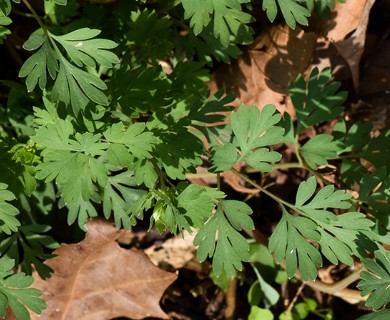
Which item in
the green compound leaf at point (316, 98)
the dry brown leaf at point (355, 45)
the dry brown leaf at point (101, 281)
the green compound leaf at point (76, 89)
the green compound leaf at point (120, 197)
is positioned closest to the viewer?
the green compound leaf at point (76, 89)

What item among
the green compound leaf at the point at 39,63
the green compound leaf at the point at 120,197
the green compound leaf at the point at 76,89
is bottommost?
the green compound leaf at the point at 120,197

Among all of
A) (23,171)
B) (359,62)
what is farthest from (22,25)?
(359,62)

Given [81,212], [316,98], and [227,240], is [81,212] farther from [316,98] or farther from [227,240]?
[316,98]

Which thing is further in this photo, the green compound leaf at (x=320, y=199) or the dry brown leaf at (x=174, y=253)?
the dry brown leaf at (x=174, y=253)

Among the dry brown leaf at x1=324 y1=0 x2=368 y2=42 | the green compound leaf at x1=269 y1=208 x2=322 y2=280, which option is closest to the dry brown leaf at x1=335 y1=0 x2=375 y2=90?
the dry brown leaf at x1=324 y1=0 x2=368 y2=42

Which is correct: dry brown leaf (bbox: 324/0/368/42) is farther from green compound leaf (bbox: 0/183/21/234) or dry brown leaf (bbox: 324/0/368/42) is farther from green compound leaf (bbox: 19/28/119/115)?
green compound leaf (bbox: 0/183/21/234)

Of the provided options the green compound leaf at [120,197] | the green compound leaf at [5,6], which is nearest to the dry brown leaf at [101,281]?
the green compound leaf at [120,197]

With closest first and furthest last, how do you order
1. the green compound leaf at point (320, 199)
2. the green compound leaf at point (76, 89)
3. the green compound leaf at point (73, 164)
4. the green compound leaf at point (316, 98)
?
the green compound leaf at point (73, 164) → the green compound leaf at point (76, 89) → the green compound leaf at point (320, 199) → the green compound leaf at point (316, 98)

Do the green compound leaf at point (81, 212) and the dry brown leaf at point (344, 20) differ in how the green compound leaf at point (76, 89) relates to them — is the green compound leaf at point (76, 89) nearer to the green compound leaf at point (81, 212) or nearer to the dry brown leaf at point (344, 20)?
the green compound leaf at point (81, 212)
